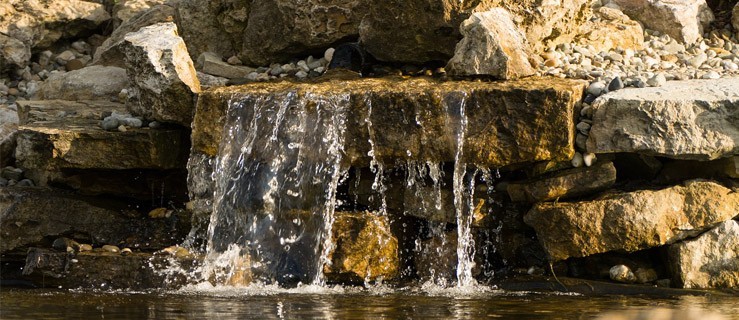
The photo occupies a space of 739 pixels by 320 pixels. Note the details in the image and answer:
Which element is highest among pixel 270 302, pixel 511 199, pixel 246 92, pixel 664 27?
pixel 664 27

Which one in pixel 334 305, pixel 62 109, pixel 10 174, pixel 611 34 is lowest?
pixel 334 305

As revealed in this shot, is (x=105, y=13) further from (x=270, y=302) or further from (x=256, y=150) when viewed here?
(x=270, y=302)

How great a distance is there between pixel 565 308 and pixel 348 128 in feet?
6.79

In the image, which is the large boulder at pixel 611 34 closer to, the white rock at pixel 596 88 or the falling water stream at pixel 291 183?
the white rock at pixel 596 88

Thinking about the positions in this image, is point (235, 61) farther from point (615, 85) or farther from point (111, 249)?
point (615, 85)

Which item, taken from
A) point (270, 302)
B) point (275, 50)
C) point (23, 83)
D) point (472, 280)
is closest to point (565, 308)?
point (472, 280)

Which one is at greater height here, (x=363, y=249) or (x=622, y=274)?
(x=363, y=249)

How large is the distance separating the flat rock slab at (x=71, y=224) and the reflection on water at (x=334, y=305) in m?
0.90

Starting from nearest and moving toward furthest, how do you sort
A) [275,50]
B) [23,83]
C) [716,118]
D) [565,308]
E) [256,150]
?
[565,308] < [716,118] < [256,150] < [275,50] < [23,83]

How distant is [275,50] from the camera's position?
33.5ft

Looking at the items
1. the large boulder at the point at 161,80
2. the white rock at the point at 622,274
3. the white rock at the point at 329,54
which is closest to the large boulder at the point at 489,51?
the white rock at the point at 329,54

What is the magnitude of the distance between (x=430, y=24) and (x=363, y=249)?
6.43 feet

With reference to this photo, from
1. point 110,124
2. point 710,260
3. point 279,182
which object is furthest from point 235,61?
point 710,260

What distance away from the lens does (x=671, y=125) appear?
8.15 metres
